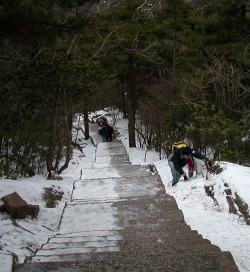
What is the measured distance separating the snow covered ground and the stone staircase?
26 cm

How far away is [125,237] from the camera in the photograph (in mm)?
4812

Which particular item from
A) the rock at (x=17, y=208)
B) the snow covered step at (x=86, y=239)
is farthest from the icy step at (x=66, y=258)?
the rock at (x=17, y=208)

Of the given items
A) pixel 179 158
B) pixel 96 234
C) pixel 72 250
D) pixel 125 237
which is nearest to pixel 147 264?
pixel 72 250

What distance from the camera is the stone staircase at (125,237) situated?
3.25 m

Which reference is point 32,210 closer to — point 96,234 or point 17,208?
point 17,208

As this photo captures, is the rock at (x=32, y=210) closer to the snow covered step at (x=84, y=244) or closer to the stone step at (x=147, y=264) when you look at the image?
the snow covered step at (x=84, y=244)

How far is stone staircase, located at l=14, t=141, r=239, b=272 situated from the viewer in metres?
3.25

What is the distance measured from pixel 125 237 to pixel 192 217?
7.47 feet

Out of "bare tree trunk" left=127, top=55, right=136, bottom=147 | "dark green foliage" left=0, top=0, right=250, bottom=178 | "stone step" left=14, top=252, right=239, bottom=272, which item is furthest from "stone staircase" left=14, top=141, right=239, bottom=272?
"bare tree trunk" left=127, top=55, right=136, bottom=147

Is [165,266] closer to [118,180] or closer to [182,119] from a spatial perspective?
[118,180]

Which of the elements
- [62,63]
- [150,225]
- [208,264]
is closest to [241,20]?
[62,63]

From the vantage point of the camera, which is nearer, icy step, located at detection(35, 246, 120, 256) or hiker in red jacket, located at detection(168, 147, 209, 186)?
icy step, located at detection(35, 246, 120, 256)

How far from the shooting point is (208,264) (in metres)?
3.25

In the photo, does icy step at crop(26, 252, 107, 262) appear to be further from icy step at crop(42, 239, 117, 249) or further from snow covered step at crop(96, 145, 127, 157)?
snow covered step at crop(96, 145, 127, 157)
